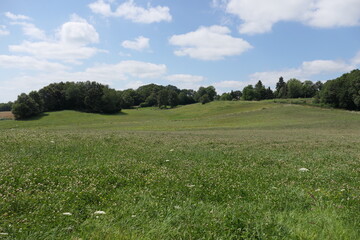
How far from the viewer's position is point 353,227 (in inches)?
223

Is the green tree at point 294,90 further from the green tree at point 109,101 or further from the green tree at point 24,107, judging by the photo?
the green tree at point 24,107

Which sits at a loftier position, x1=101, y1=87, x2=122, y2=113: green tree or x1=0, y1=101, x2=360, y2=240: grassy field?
x1=101, y1=87, x2=122, y2=113: green tree

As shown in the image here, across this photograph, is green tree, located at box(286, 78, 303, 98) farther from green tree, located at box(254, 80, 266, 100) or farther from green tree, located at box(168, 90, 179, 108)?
green tree, located at box(168, 90, 179, 108)

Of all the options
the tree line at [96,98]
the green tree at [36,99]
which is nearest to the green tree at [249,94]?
the tree line at [96,98]

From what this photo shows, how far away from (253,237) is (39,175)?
7.51m

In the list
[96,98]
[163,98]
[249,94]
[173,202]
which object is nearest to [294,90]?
[249,94]

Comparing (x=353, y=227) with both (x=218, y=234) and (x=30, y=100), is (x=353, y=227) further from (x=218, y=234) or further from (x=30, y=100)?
(x=30, y=100)

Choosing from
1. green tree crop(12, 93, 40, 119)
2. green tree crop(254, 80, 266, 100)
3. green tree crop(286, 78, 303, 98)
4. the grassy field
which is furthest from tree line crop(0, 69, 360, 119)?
the grassy field

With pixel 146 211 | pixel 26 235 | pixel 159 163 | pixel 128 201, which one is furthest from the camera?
pixel 159 163

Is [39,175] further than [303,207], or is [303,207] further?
[39,175]

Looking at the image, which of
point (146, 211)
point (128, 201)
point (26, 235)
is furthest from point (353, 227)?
point (26, 235)

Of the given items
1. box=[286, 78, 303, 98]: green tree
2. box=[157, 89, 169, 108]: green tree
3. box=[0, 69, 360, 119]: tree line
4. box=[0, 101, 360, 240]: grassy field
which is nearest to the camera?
box=[0, 101, 360, 240]: grassy field

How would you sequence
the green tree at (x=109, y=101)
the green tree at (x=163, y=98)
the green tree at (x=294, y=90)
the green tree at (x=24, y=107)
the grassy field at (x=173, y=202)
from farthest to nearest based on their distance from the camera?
the green tree at (x=294, y=90) < the green tree at (x=163, y=98) < the green tree at (x=109, y=101) < the green tree at (x=24, y=107) < the grassy field at (x=173, y=202)

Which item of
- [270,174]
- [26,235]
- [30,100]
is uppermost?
[30,100]
